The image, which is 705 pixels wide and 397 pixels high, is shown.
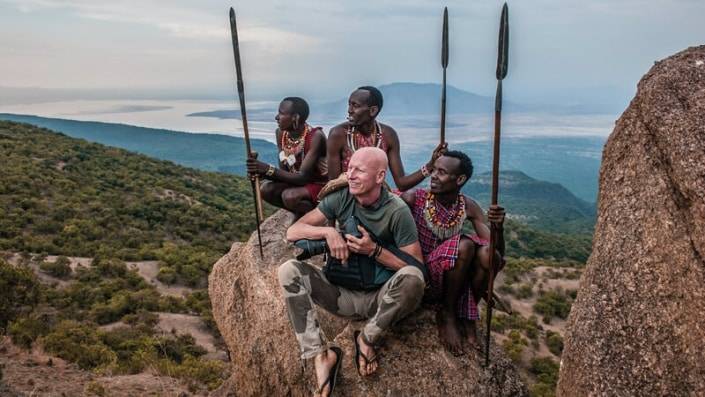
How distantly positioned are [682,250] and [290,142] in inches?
187

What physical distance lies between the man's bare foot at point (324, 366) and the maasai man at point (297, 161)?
262 cm

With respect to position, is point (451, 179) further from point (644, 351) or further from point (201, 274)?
point (201, 274)

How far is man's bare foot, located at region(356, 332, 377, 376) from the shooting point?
5.18 meters

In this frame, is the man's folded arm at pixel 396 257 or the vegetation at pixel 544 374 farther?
the vegetation at pixel 544 374

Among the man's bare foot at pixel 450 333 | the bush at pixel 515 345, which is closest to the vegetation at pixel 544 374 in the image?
the bush at pixel 515 345

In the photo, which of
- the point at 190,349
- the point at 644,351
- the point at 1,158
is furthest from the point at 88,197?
the point at 644,351

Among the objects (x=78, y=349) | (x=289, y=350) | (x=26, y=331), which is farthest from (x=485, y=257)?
(x=26, y=331)

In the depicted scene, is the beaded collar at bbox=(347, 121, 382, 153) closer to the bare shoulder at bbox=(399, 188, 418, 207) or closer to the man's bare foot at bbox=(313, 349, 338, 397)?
the bare shoulder at bbox=(399, 188, 418, 207)

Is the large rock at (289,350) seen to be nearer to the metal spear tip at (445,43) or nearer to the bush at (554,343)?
the metal spear tip at (445,43)

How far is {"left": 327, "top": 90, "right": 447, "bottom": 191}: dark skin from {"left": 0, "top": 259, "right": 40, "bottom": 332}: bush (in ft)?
32.4

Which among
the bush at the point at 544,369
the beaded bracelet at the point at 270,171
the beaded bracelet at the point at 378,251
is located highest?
the beaded bracelet at the point at 270,171

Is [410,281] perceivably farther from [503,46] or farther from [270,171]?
[270,171]

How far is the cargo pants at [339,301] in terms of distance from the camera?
5027mm

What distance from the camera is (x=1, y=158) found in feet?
115
